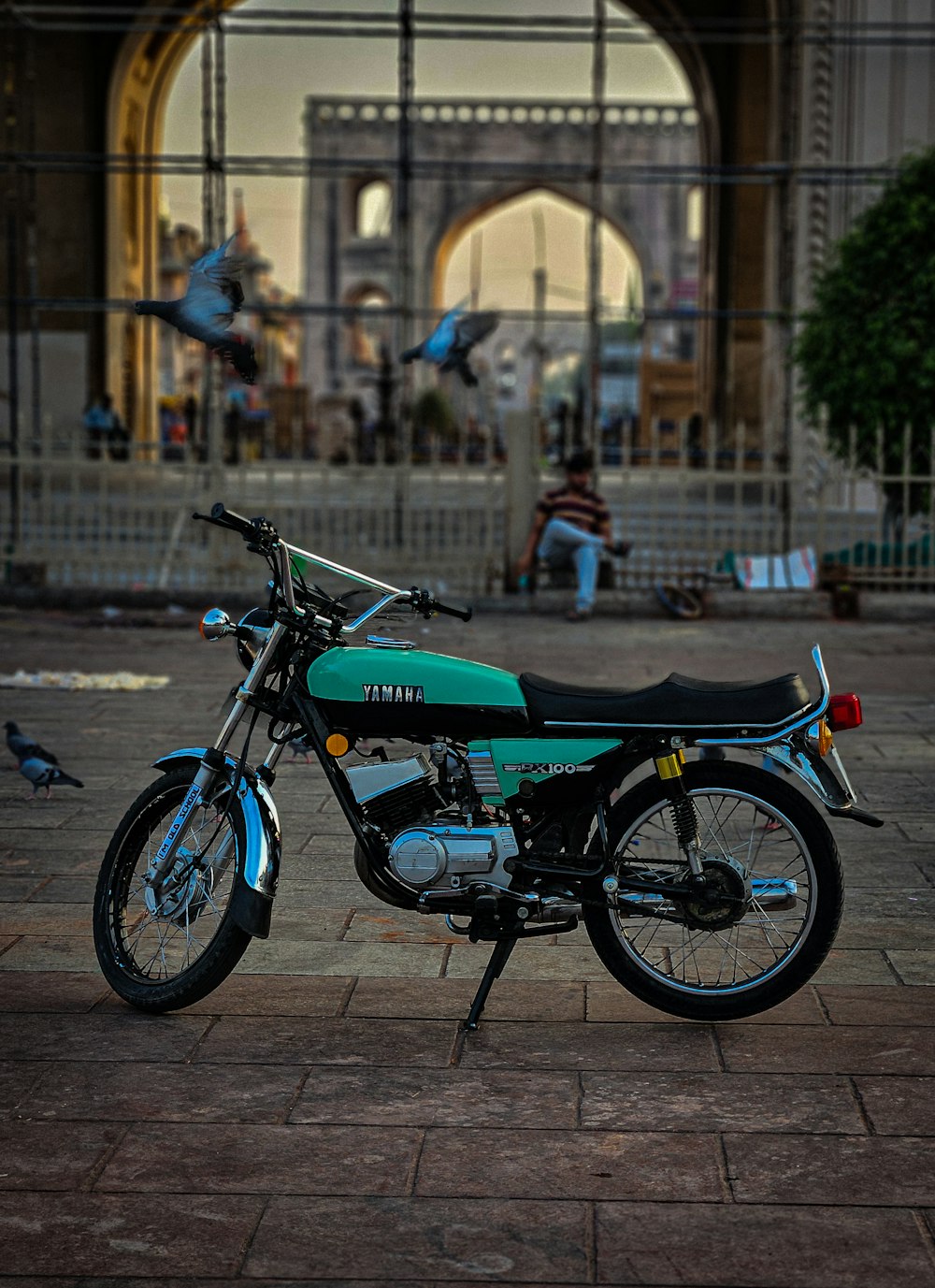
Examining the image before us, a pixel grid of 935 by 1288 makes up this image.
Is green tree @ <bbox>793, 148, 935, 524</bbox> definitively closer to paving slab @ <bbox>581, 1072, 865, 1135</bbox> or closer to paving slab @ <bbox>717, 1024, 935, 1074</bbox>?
paving slab @ <bbox>717, 1024, 935, 1074</bbox>

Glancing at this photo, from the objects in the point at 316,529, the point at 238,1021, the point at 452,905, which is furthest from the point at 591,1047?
the point at 316,529

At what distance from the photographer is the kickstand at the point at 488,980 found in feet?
11.5

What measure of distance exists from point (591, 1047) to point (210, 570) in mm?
9116

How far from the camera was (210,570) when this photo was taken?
40.0 feet

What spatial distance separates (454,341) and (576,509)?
13.6ft

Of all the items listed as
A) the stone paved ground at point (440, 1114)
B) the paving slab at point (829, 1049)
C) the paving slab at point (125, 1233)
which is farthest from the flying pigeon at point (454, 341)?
the paving slab at point (125, 1233)

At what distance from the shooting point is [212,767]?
3.61 metres

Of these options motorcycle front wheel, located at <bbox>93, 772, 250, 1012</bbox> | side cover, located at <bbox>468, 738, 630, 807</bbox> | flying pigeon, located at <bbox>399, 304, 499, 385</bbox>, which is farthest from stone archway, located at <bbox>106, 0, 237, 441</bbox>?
side cover, located at <bbox>468, 738, 630, 807</bbox>

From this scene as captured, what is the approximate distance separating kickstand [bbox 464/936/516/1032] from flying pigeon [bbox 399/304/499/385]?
359cm

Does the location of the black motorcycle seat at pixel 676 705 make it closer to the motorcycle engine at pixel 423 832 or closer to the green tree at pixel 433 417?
the motorcycle engine at pixel 423 832

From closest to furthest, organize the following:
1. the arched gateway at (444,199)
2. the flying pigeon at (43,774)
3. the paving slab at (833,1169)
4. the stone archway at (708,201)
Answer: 1. the paving slab at (833,1169)
2. the flying pigeon at (43,774)
3. the stone archway at (708,201)
4. the arched gateway at (444,199)

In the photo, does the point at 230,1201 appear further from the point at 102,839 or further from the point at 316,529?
the point at 316,529

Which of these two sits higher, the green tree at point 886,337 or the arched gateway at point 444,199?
the arched gateway at point 444,199

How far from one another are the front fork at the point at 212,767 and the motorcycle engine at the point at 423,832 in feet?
0.77
